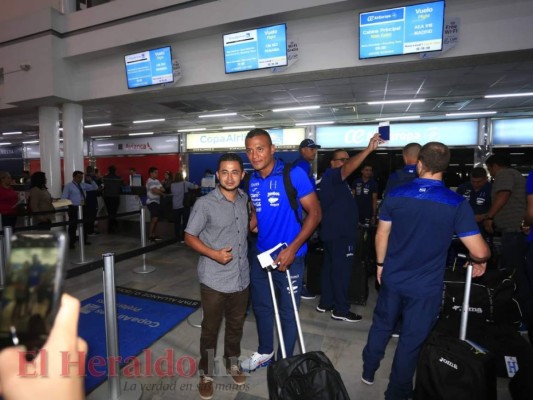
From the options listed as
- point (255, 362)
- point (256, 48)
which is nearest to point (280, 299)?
point (255, 362)

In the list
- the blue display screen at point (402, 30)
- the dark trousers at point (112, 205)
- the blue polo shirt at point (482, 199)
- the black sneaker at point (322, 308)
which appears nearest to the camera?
the black sneaker at point (322, 308)

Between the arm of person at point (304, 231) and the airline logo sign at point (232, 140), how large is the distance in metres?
8.76

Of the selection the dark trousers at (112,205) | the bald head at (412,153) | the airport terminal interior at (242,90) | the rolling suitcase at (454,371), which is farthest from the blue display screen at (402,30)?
the dark trousers at (112,205)

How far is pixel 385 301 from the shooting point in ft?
6.86

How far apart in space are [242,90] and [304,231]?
17.5 feet

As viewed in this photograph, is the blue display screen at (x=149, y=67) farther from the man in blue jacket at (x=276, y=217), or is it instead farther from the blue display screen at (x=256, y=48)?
the man in blue jacket at (x=276, y=217)

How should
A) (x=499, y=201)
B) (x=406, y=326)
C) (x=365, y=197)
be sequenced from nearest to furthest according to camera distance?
(x=406, y=326), (x=499, y=201), (x=365, y=197)

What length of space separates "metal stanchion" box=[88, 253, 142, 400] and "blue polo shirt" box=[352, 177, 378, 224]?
502cm

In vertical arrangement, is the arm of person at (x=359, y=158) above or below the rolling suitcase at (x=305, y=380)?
above

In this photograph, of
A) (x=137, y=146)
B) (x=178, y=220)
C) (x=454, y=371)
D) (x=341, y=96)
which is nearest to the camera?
(x=454, y=371)

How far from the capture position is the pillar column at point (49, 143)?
6.85 metres

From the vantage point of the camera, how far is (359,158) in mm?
2689

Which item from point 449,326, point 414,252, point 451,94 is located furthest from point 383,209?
point 451,94

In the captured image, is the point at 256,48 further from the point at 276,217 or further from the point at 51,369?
the point at 51,369
